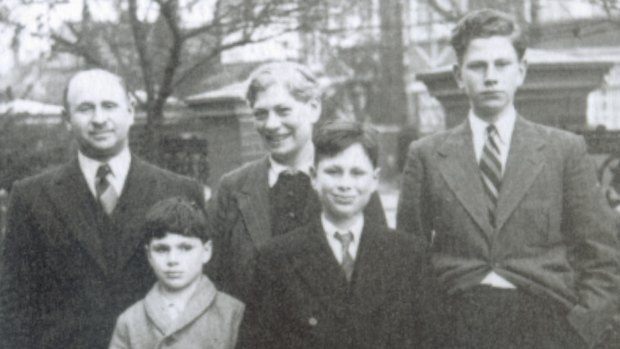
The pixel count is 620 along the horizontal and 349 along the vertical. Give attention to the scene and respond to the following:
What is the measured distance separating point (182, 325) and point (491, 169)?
1238 millimetres

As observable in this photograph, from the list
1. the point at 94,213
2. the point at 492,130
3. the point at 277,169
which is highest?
the point at 492,130

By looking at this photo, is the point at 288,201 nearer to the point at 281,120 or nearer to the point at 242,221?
the point at 242,221

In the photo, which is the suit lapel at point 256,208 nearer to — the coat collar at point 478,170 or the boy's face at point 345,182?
the boy's face at point 345,182

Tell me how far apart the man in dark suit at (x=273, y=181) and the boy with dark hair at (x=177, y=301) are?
0.59ft

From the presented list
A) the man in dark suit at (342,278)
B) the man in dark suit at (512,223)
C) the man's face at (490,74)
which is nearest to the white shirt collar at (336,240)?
the man in dark suit at (342,278)

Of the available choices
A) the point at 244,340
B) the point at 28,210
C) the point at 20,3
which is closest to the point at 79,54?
the point at 20,3

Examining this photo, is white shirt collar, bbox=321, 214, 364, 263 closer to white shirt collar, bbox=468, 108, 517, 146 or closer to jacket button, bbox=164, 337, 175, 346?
white shirt collar, bbox=468, 108, 517, 146

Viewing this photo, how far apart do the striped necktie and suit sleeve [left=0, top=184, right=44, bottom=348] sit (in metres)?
1.68

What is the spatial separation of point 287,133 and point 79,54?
522 cm

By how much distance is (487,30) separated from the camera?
3.48 meters

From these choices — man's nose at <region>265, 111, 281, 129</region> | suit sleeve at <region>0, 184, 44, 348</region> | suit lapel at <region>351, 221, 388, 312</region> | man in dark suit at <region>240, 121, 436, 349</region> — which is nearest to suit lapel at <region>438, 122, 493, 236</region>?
man in dark suit at <region>240, 121, 436, 349</region>

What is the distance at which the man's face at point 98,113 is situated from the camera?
11.7 ft

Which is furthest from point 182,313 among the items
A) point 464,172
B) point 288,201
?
point 464,172

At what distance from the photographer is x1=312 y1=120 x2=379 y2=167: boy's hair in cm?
336
